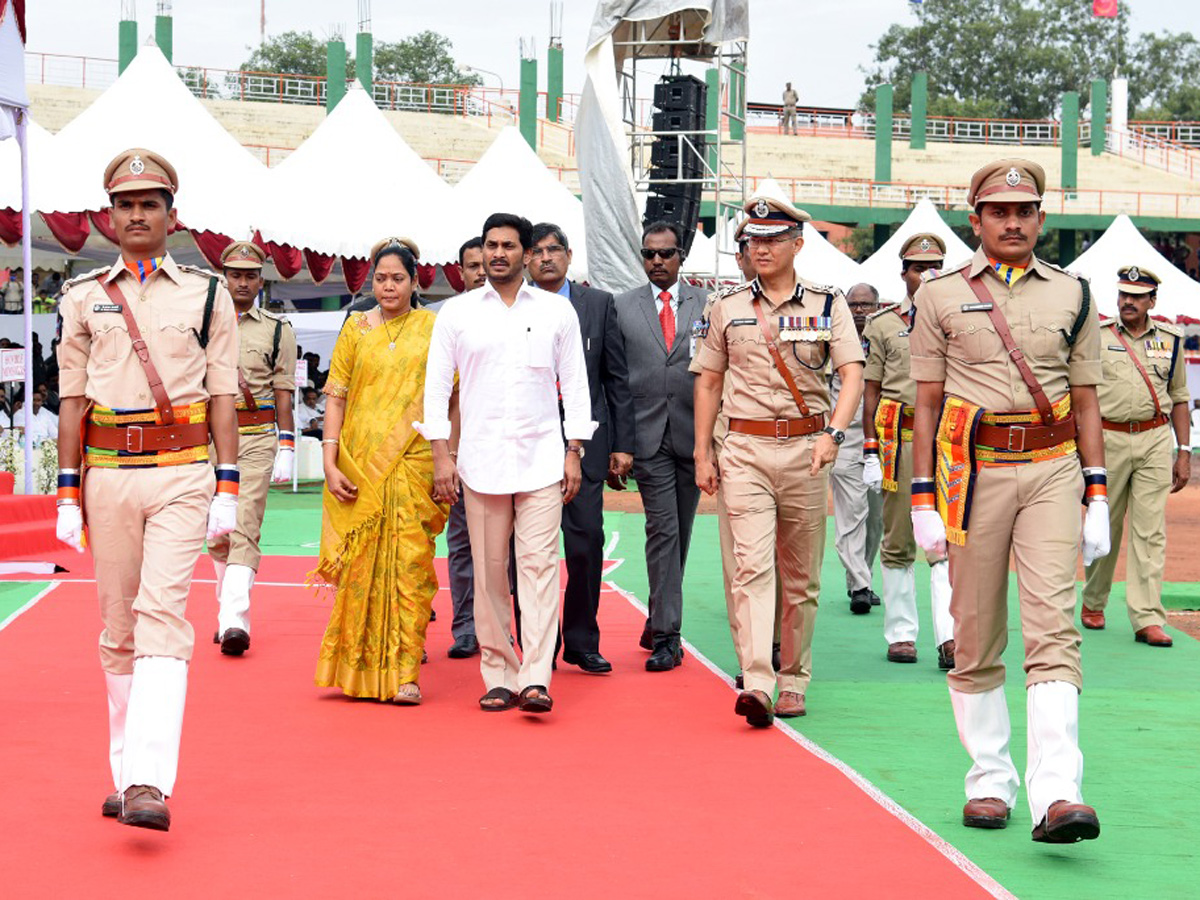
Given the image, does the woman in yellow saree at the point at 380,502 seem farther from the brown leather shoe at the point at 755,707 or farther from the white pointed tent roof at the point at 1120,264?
the white pointed tent roof at the point at 1120,264

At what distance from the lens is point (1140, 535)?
10930 mm

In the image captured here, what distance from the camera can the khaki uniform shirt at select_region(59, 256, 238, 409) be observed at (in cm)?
598

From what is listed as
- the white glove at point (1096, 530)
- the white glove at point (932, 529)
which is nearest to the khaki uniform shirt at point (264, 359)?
the white glove at point (932, 529)

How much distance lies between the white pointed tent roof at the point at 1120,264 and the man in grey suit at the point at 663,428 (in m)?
23.2

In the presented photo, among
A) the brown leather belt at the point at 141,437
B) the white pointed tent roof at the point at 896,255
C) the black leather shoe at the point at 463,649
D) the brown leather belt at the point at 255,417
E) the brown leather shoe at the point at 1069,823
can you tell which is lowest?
the black leather shoe at the point at 463,649

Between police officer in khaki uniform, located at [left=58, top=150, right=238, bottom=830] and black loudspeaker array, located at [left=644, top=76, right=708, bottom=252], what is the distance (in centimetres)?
1777

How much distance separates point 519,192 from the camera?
23.4 metres

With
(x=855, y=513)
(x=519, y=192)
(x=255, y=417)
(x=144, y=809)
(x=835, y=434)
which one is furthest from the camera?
(x=519, y=192)

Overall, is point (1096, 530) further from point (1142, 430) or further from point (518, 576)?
point (1142, 430)

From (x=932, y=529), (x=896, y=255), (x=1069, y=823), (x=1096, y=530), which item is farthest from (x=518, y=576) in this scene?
(x=896, y=255)

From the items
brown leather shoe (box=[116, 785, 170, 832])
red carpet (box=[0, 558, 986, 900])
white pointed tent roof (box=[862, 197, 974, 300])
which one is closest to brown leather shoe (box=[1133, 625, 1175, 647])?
red carpet (box=[0, 558, 986, 900])

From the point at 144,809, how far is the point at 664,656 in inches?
169

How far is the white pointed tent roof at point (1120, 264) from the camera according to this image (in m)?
32.1

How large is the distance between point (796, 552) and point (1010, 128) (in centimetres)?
6766
